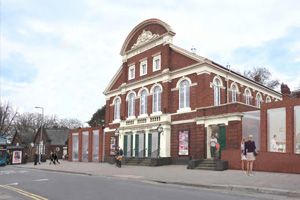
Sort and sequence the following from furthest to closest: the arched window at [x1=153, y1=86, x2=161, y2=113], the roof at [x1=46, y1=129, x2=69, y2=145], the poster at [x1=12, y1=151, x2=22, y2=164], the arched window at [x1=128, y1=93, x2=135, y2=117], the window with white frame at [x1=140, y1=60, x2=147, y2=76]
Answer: the roof at [x1=46, y1=129, x2=69, y2=145] < the poster at [x1=12, y1=151, x2=22, y2=164] < the arched window at [x1=128, y1=93, x2=135, y2=117] < the window with white frame at [x1=140, y1=60, x2=147, y2=76] < the arched window at [x1=153, y1=86, x2=161, y2=113]

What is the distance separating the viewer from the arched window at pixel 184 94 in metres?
27.3

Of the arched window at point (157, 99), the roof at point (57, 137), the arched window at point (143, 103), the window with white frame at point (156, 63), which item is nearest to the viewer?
the arched window at point (157, 99)

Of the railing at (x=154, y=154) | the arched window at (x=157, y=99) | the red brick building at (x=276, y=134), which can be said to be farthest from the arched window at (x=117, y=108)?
the red brick building at (x=276, y=134)

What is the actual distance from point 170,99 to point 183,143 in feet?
14.5

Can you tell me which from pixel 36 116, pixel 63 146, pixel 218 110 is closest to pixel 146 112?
pixel 218 110

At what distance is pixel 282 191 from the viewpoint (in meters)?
10.3

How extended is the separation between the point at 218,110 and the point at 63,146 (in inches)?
Result: 1975

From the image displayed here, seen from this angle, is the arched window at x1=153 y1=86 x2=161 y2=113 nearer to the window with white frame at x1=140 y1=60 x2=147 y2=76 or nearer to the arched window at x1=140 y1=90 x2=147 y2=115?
the arched window at x1=140 y1=90 x2=147 y2=115

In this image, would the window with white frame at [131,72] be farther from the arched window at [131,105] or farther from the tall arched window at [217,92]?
the tall arched window at [217,92]

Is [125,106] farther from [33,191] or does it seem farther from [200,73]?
[33,191]

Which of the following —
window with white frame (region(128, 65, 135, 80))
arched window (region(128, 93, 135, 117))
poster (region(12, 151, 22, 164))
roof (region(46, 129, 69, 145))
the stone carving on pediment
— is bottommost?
poster (region(12, 151, 22, 164))

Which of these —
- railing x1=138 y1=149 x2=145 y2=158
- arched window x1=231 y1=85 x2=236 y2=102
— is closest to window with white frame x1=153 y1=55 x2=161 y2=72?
arched window x1=231 y1=85 x2=236 y2=102

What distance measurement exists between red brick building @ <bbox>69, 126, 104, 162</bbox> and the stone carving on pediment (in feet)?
37.9

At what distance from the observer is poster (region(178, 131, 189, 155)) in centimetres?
2637
